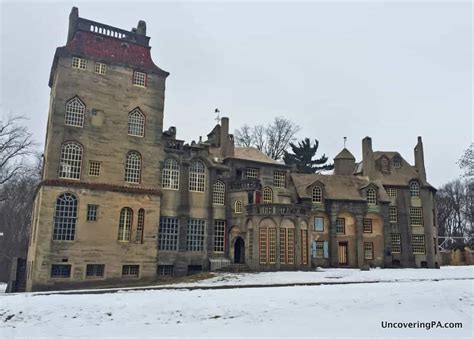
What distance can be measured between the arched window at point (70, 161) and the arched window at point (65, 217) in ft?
5.27

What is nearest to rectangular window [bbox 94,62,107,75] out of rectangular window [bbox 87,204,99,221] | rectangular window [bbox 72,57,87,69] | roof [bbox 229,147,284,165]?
rectangular window [bbox 72,57,87,69]

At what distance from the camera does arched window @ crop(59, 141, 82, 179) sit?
31219 millimetres

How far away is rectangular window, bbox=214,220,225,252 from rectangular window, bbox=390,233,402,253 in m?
20.0

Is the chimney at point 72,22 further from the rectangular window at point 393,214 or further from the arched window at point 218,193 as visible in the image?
the rectangular window at point 393,214

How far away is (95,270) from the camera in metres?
30.9

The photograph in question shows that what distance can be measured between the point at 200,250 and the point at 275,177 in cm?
1116

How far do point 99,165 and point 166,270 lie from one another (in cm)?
1023

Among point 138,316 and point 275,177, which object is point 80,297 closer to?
point 138,316

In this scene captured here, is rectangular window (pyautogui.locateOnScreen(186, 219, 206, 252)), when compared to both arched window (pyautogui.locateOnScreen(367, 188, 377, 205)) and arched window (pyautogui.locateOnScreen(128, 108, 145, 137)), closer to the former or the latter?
arched window (pyautogui.locateOnScreen(128, 108, 145, 137))

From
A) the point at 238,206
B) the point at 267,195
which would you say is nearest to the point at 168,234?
the point at 238,206

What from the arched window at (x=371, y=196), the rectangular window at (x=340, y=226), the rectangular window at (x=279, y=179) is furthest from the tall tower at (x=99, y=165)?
the arched window at (x=371, y=196)

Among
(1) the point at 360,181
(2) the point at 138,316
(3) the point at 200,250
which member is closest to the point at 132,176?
(3) the point at 200,250

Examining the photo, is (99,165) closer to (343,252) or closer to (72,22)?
(72,22)

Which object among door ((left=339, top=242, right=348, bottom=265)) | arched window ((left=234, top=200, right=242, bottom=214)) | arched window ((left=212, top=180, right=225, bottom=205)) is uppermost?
arched window ((left=212, top=180, right=225, bottom=205))
